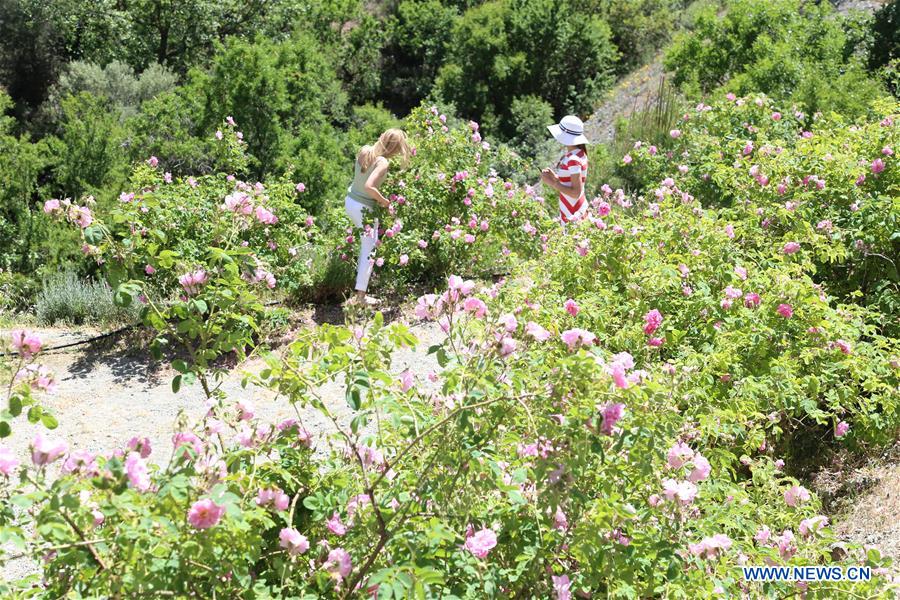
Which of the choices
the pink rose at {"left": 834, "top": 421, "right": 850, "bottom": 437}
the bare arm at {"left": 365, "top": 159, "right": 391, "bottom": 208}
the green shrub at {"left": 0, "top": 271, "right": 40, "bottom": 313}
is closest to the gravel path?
the bare arm at {"left": 365, "top": 159, "right": 391, "bottom": 208}

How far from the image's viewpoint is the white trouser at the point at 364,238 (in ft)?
19.3

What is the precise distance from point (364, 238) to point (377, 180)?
0.44 meters

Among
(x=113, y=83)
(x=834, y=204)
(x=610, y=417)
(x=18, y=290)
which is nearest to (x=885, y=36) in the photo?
(x=834, y=204)

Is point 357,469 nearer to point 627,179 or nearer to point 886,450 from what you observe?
point 886,450

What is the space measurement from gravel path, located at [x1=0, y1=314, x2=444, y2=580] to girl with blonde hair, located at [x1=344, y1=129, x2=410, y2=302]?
588mm

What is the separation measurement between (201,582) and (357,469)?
1.63 feet

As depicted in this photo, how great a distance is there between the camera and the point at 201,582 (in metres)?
1.86

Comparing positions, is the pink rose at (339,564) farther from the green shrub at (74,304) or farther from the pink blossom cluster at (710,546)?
the green shrub at (74,304)

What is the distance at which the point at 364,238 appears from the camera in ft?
19.3

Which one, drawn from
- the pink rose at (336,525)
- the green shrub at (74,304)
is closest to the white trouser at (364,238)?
the green shrub at (74,304)

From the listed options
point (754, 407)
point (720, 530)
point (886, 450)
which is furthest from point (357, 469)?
point (886, 450)

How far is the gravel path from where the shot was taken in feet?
14.8

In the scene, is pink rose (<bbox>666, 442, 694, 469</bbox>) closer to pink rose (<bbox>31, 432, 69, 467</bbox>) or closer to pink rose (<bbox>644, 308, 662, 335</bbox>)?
pink rose (<bbox>644, 308, 662, 335</bbox>)

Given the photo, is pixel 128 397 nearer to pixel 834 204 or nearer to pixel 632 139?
pixel 834 204
